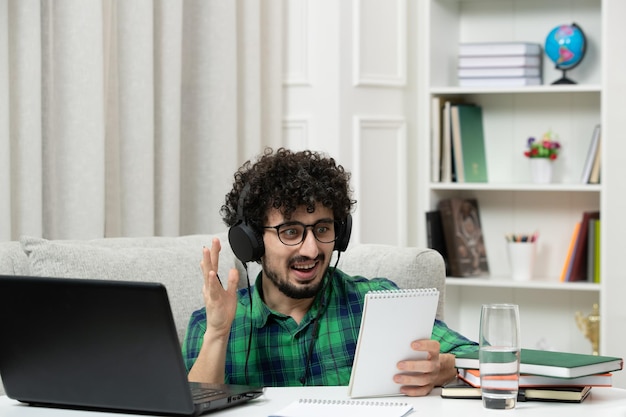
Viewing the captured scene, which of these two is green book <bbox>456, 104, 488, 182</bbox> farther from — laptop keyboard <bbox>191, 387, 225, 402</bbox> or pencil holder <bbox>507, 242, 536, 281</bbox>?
laptop keyboard <bbox>191, 387, 225, 402</bbox>

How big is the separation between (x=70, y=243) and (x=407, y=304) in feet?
3.08

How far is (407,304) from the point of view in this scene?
1.56 m

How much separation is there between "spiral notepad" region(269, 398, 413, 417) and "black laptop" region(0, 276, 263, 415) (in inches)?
4.3

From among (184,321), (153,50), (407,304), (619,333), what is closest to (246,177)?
(184,321)

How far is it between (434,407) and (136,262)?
3.02 feet

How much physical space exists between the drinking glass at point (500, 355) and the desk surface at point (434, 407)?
0.03 metres

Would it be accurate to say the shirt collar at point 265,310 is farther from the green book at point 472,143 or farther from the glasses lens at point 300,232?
the green book at point 472,143

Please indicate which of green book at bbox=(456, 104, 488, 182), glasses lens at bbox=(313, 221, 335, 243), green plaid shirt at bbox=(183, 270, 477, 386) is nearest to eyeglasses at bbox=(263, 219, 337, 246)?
glasses lens at bbox=(313, 221, 335, 243)

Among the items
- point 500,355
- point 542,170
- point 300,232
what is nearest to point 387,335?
point 500,355

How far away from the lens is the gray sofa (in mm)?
2131

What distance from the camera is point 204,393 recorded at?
1.55m

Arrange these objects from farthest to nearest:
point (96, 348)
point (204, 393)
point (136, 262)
→ point (136, 262) → point (204, 393) → point (96, 348)

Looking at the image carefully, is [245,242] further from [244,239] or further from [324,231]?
[324,231]

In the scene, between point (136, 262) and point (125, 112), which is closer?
point (136, 262)
